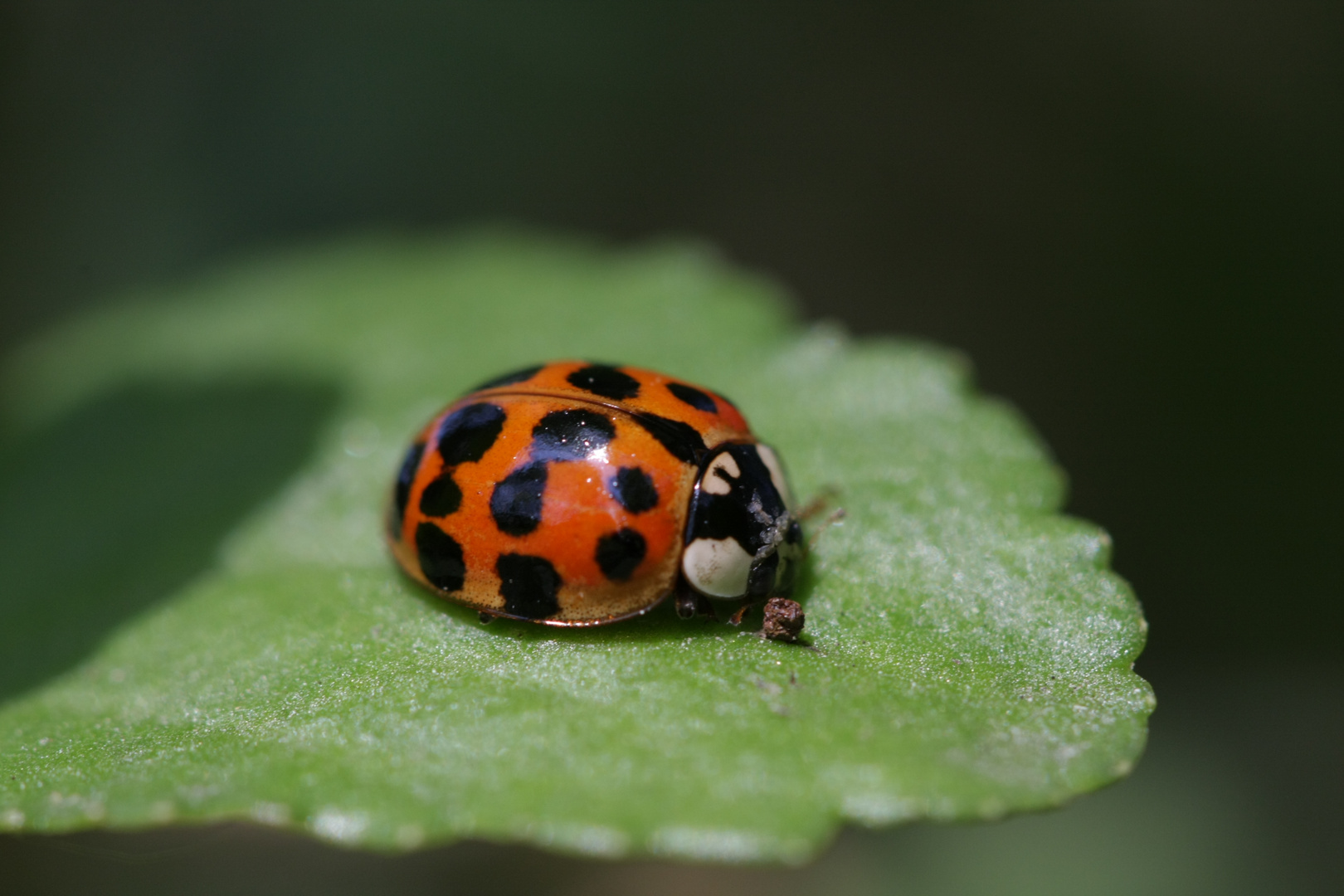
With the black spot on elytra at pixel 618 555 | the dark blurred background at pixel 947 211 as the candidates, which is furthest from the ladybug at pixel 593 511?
the dark blurred background at pixel 947 211

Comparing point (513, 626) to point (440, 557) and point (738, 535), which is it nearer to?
point (440, 557)

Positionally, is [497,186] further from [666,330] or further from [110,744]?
[110,744]

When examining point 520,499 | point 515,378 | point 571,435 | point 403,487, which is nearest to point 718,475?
point 571,435

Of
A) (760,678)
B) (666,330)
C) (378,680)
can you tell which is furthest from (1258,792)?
(378,680)

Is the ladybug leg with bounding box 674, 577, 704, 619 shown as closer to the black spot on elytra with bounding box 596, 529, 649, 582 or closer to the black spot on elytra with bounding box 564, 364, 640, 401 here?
the black spot on elytra with bounding box 596, 529, 649, 582

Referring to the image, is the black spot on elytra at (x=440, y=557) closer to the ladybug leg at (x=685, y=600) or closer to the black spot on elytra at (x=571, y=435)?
the black spot on elytra at (x=571, y=435)

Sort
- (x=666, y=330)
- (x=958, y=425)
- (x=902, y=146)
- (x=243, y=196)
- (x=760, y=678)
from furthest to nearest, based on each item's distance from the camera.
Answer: (x=902, y=146), (x=243, y=196), (x=666, y=330), (x=958, y=425), (x=760, y=678)

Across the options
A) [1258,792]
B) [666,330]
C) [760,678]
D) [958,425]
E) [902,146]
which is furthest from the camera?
[902,146]
